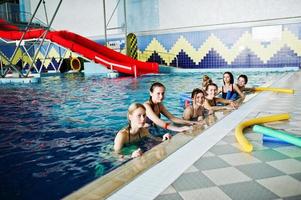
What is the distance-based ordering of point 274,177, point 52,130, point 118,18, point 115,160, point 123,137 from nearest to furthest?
point 274,177
point 115,160
point 123,137
point 52,130
point 118,18

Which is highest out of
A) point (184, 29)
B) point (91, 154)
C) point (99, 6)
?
point (99, 6)

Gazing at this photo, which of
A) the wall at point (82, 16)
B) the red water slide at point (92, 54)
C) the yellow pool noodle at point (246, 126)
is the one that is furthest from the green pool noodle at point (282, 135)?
the wall at point (82, 16)

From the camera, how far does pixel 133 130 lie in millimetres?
3109

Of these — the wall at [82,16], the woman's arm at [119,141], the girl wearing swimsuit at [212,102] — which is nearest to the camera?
the woman's arm at [119,141]

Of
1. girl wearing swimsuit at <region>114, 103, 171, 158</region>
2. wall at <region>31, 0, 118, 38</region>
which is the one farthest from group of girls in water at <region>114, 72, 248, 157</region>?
wall at <region>31, 0, 118, 38</region>

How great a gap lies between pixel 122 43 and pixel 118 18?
1.34 meters

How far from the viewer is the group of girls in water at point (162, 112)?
114 inches

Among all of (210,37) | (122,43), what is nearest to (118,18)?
(122,43)

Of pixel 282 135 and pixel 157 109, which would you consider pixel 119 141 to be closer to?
pixel 157 109

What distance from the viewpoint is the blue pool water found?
2.37 m

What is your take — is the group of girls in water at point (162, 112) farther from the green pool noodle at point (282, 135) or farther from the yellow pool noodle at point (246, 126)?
the green pool noodle at point (282, 135)

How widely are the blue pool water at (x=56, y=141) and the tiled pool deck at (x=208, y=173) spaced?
531 millimetres

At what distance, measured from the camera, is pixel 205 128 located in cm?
321

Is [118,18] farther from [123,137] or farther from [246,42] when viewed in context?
[123,137]
